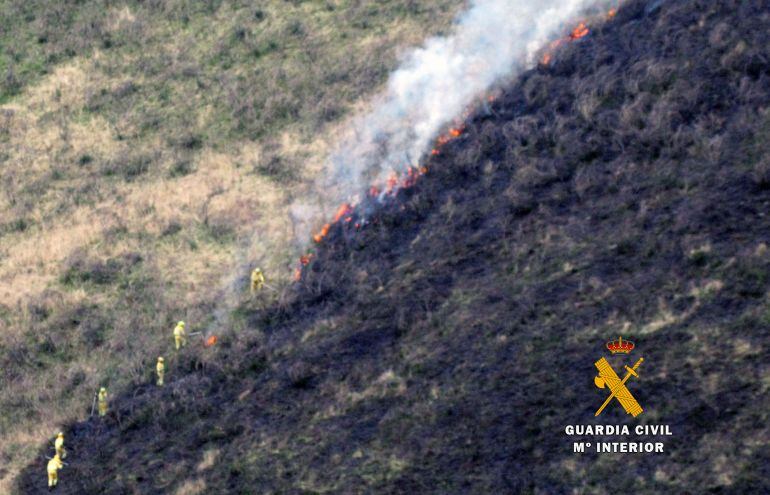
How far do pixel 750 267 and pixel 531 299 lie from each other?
397 cm

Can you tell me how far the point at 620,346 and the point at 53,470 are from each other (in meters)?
10.7

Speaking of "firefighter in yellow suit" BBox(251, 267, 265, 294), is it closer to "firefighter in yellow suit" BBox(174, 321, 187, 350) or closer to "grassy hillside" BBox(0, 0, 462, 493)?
"grassy hillside" BBox(0, 0, 462, 493)

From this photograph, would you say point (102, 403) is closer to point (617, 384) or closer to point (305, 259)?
point (305, 259)

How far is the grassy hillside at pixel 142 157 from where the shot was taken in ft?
75.9

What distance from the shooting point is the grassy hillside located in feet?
75.9

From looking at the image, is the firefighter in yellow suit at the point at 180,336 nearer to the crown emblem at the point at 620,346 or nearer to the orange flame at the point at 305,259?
the orange flame at the point at 305,259

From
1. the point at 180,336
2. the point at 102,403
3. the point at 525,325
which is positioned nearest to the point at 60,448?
the point at 102,403

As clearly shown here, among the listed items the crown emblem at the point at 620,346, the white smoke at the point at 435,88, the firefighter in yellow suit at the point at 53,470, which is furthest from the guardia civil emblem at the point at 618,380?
the firefighter in yellow suit at the point at 53,470

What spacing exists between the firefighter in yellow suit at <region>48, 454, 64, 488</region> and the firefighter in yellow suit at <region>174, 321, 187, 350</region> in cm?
413

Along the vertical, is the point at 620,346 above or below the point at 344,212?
below

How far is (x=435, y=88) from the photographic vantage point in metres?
28.0

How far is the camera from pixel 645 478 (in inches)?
574

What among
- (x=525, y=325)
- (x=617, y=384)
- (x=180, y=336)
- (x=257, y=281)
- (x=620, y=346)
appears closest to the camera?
(x=617, y=384)

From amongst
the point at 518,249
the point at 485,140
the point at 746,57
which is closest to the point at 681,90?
the point at 746,57
